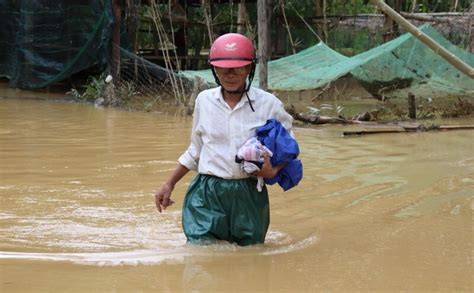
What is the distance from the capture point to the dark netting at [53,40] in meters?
12.1

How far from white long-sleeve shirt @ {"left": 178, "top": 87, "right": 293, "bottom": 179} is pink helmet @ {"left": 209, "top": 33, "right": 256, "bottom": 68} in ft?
0.50

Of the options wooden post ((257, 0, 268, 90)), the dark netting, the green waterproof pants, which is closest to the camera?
the green waterproof pants

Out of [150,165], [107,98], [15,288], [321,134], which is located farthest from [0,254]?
[107,98]

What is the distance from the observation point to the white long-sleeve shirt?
3.14 metres

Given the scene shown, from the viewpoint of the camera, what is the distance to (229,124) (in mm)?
3148

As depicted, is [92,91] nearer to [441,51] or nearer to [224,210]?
[224,210]

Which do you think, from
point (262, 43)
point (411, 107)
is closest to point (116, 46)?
point (262, 43)

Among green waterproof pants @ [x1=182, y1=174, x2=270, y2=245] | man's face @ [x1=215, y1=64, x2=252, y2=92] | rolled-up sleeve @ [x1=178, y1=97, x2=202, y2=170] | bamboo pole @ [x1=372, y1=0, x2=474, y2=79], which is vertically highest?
bamboo pole @ [x1=372, y1=0, x2=474, y2=79]

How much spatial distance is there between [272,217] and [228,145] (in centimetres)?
131

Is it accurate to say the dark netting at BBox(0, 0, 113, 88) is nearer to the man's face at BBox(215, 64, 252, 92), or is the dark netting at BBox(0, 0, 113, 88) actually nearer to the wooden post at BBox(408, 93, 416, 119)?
the wooden post at BBox(408, 93, 416, 119)

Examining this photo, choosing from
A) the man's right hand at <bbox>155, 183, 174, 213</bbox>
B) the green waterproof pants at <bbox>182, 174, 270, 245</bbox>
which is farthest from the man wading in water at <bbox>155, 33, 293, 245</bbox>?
the man's right hand at <bbox>155, 183, 174, 213</bbox>

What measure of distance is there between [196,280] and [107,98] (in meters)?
8.44

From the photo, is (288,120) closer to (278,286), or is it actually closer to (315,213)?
(278,286)

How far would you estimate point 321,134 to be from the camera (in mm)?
7926
